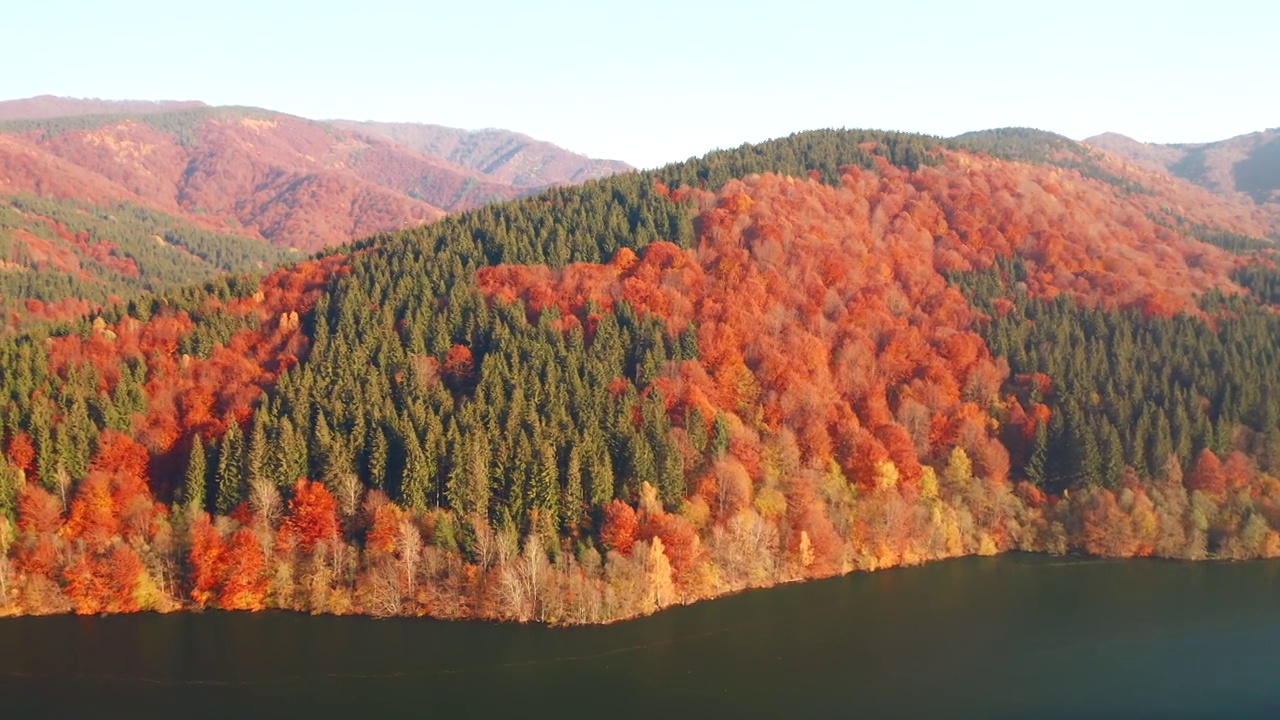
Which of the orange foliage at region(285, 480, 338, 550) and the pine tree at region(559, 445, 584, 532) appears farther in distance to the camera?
the pine tree at region(559, 445, 584, 532)

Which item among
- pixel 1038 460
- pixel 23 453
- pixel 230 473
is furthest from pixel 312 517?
pixel 1038 460

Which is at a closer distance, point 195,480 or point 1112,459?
point 195,480

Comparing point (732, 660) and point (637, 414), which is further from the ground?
point (637, 414)

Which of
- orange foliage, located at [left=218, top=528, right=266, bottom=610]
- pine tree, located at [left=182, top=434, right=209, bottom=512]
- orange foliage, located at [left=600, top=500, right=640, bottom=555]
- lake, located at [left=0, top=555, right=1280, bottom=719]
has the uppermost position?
pine tree, located at [left=182, top=434, right=209, bottom=512]

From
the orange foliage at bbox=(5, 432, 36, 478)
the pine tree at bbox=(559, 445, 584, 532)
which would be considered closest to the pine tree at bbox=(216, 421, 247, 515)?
the orange foliage at bbox=(5, 432, 36, 478)

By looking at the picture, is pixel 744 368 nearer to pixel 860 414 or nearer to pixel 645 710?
pixel 860 414

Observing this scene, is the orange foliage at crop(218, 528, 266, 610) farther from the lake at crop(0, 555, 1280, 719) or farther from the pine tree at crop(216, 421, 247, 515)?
the pine tree at crop(216, 421, 247, 515)

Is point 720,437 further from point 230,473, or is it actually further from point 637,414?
point 230,473
